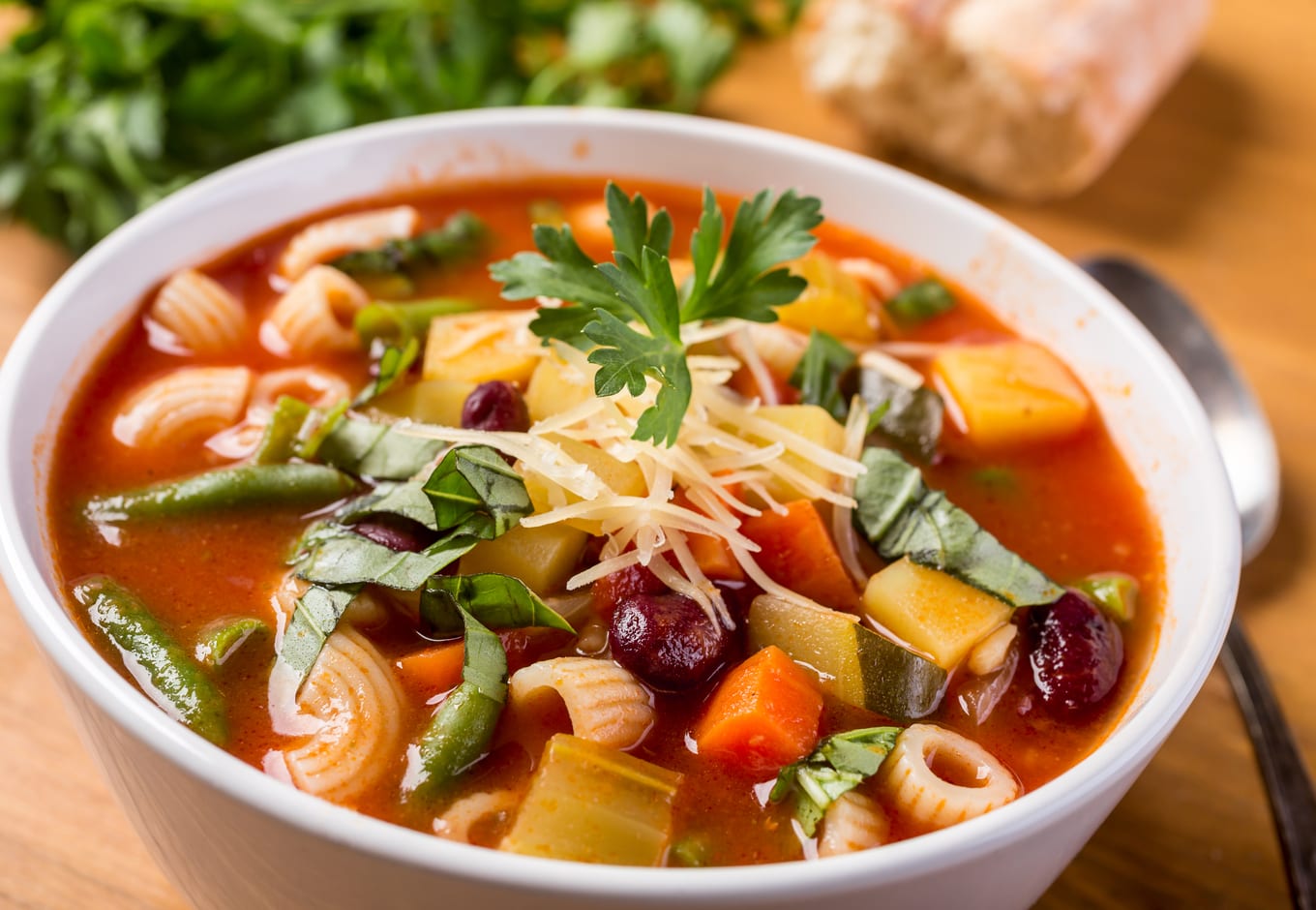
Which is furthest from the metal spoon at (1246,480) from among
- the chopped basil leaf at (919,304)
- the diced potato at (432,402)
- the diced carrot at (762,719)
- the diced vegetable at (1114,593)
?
the diced potato at (432,402)

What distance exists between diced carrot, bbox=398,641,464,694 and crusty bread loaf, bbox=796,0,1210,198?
98.3 inches

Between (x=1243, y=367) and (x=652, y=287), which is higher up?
(x=652, y=287)

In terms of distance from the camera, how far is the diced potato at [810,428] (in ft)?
7.32

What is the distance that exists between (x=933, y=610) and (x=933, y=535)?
14cm

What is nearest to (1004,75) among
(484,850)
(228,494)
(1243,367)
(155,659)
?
(1243,367)

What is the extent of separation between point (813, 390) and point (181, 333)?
4.00 ft

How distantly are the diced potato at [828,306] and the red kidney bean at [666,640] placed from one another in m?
0.87

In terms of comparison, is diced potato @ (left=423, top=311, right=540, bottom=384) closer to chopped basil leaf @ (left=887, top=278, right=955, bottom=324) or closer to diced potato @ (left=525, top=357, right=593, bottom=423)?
diced potato @ (left=525, top=357, right=593, bottom=423)

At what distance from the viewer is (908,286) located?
2.89 m

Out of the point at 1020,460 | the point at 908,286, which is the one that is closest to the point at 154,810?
the point at 1020,460

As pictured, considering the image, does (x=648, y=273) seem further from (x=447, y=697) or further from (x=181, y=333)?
(x=181, y=333)

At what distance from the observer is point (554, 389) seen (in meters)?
2.28

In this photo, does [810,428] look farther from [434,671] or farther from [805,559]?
[434,671]

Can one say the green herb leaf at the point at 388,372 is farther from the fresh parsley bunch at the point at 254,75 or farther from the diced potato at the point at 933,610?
the fresh parsley bunch at the point at 254,75
